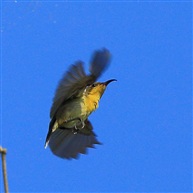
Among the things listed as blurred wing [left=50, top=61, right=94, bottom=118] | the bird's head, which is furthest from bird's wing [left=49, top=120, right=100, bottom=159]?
the bird's head

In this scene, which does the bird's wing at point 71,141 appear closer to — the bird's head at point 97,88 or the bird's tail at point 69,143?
the bird's tail at point 69,143

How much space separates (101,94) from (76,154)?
0.96 metres

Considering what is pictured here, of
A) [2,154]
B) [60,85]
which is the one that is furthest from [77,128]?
[2,154]

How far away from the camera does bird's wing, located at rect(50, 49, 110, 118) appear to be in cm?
762

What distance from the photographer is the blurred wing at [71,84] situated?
7715mm

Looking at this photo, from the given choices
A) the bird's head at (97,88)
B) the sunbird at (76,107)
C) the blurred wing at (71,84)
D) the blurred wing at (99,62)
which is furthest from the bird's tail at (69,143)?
the blurred wing at (99,62)

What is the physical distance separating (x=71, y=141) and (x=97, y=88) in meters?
0.98

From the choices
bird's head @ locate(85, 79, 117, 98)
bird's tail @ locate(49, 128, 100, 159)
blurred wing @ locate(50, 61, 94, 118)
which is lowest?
bird's tail @ locate(49, 128, 100, 159)

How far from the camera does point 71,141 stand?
29.9 ft

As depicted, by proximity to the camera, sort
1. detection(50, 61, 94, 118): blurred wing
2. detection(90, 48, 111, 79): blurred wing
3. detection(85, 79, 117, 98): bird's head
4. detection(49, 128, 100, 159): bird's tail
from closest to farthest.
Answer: detection(90, 48, 111, 79): blurred wing < detection(50, 61, 94, 118): blurred wing < detection(85, 79, 117, 98): bird's head < detection(49, 128, 100, 159): bird's tail

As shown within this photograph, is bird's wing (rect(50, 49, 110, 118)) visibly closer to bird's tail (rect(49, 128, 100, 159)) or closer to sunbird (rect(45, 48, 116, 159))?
sunbird (rect(45, 48, 116, 159))

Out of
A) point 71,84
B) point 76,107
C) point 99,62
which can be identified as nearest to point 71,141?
point 76,107

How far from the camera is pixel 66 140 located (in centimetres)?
903

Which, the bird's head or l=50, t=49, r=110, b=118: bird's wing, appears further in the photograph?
the bird's head
